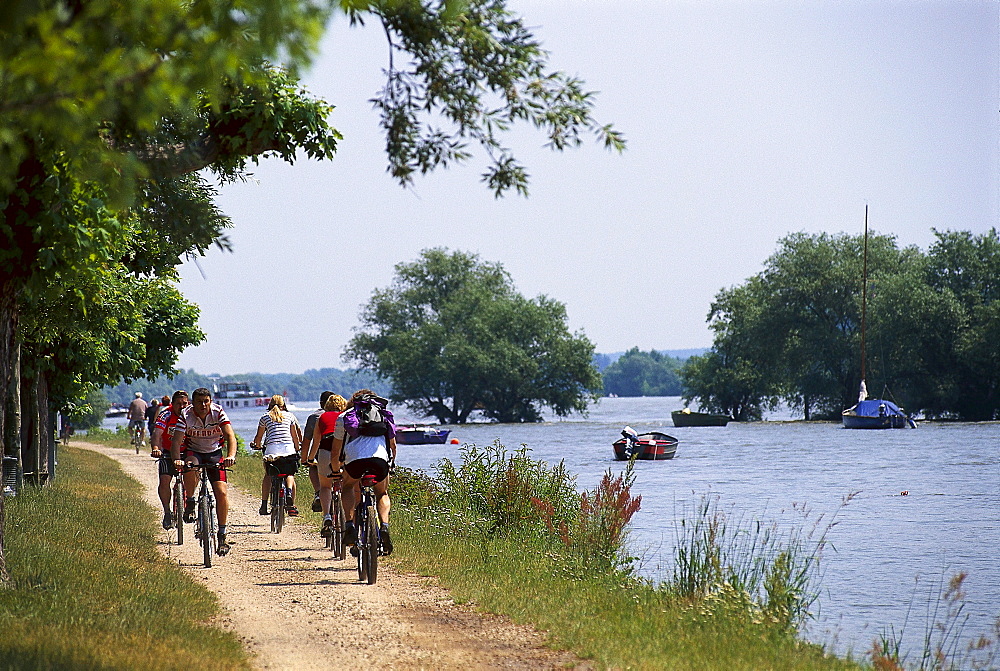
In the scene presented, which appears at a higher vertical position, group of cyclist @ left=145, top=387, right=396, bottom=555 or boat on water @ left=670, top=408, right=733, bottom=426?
group of cyclist @ left=145, top=387, right=396, bottom=555

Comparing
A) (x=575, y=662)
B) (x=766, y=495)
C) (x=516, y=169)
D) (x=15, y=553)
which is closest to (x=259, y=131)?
(x=516, y=169)

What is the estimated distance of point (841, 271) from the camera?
77.2 meters

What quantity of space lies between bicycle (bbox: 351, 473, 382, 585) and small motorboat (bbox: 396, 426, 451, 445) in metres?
63.1

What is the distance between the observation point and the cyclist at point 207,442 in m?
11.9

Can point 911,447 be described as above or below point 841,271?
below

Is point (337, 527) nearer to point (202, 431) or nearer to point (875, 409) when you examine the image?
point (202, 431)

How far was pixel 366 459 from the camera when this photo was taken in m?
10.4

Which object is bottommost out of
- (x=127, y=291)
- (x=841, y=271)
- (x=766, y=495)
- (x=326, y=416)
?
(x=766, y=495)

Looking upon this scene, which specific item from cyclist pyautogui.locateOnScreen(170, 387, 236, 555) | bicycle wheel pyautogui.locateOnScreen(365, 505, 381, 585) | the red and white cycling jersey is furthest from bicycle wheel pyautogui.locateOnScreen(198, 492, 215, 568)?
bicycle wheel pyautogui.locateOnScreen(365, 505, 381, 585)

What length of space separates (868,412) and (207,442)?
66.1 m

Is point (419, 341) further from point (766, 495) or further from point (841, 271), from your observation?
point (766, 495)

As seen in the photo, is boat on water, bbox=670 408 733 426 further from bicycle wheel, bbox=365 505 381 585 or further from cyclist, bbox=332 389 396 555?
bicycle wheel, bbox=365 505 381 585

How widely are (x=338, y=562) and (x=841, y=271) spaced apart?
70.0 meters

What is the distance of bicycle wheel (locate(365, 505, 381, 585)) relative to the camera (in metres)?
10.4
